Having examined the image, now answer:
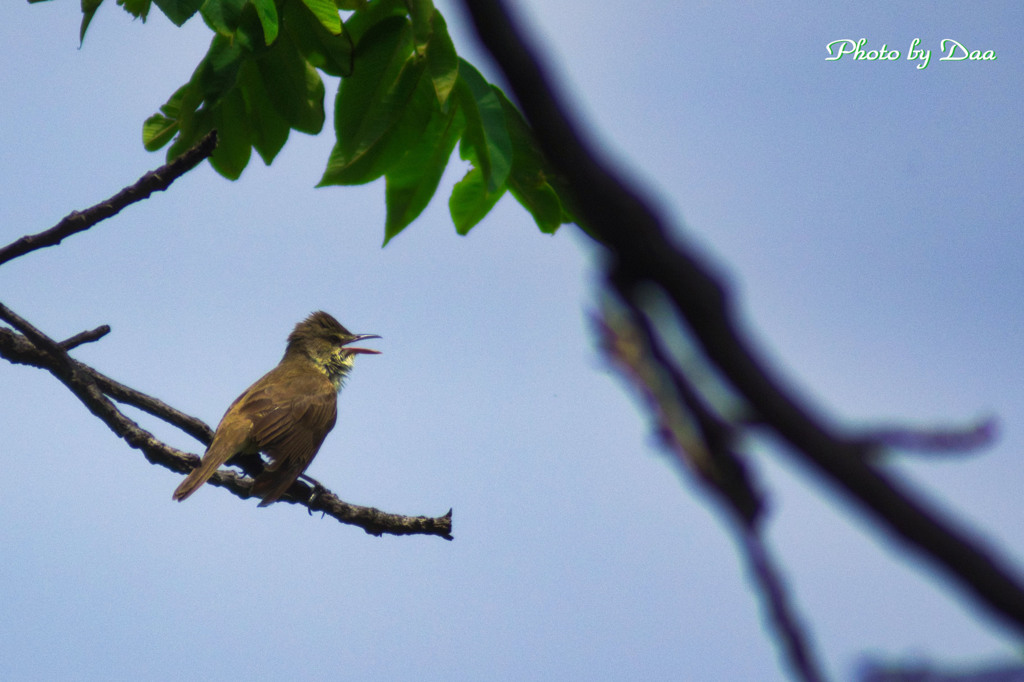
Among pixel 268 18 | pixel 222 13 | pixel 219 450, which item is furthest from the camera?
pixel 219 450

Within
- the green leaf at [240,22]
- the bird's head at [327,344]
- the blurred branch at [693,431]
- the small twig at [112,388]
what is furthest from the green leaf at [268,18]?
the bird's head at [327,344]

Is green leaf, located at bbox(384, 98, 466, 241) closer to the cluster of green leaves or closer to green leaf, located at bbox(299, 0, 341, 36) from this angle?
the cluster of green leaves

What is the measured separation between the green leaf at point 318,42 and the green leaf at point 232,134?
457 millimetres

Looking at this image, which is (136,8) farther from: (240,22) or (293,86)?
(293,86)

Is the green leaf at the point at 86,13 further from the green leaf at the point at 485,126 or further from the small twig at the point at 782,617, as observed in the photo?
the small twig at the point at 782,617

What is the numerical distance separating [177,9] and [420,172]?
1171mm

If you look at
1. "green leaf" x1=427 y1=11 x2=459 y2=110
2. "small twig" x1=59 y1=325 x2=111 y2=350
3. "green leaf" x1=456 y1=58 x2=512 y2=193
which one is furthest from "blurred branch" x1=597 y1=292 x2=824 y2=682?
"small twig" x1=59 y1=325 x2=111 y2=350

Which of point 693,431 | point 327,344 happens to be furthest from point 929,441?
point 327,344

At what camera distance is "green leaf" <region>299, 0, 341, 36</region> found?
4.18 meters

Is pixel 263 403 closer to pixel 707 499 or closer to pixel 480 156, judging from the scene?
pixel 480 156

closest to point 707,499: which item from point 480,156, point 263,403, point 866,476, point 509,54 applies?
point 866,476

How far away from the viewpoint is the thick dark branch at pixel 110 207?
380 centimetres

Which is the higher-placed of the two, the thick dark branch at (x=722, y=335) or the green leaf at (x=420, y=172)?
the green leaf at (x=420, y=172)

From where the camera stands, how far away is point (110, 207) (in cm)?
384
